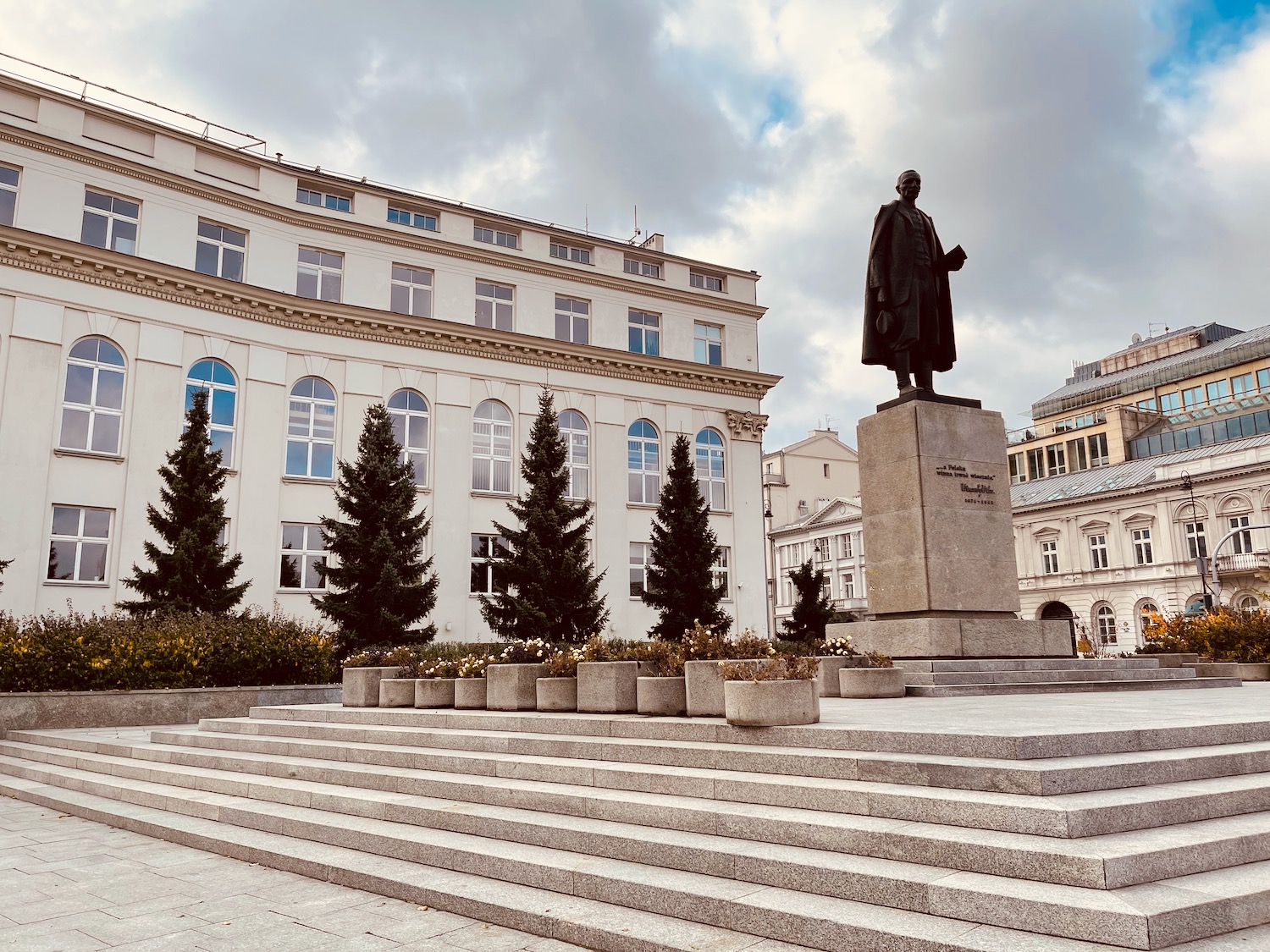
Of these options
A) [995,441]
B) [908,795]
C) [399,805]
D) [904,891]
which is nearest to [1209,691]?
[995,441]

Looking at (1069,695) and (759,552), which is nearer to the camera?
(1069,695)

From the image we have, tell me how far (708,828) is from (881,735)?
1402mm

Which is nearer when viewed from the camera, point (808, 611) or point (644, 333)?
point (808, 611)

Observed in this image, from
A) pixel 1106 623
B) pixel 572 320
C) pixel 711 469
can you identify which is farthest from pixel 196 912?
pixel 1106 623

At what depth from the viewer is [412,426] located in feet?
113

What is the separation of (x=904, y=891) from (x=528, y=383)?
1296 inches

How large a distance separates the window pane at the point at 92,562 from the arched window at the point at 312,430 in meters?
6.18

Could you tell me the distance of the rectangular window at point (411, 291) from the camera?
35.6 meters

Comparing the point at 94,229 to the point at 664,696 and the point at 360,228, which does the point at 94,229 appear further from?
the point at 664,696

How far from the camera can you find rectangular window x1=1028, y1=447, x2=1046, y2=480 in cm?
7300

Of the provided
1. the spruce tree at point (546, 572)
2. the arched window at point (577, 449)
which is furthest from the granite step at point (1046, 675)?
the arched window at point (577, 449)

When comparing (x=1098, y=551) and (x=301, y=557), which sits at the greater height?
(x=1098, y=551)

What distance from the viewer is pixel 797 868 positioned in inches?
212

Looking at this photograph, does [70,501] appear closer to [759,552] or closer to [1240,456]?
[759,552]
